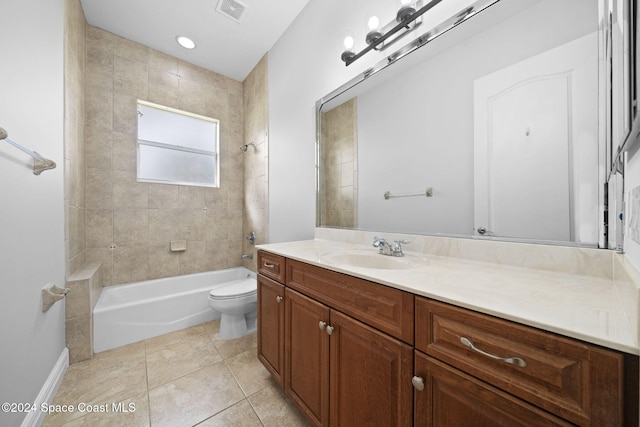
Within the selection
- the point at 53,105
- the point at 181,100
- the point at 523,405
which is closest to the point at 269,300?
the point at 523,405

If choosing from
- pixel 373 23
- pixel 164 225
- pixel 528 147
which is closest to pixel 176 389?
pixel 164 225

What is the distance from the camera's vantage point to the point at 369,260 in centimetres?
121

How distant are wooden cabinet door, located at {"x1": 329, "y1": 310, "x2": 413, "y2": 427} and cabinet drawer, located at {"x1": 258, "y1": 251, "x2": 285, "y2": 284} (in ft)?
1.40

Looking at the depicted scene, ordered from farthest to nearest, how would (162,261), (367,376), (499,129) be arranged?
(162,261) < (499,129) < (367,376)

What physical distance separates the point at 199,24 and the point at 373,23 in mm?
1728

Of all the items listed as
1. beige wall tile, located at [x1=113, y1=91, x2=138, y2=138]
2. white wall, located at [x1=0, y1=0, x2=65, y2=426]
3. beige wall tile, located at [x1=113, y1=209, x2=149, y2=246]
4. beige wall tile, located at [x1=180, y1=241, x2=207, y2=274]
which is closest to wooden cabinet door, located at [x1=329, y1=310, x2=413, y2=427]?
white wall, located at [x1=0, y1=0, x2=65, y2=426]

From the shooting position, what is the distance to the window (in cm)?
243

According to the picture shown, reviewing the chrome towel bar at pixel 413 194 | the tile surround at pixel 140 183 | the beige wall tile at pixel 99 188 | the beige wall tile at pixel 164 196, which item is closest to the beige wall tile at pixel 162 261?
the tile surround at pixel 140 183

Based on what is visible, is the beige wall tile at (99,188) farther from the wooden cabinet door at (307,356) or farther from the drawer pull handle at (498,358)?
the drawer pull handle at (498,358)

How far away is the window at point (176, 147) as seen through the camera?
2434 millimetres

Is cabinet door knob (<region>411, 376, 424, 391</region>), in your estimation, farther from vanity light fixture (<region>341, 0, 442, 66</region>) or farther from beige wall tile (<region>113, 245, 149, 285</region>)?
beige wall tile (<region>113, 245, 149, 285</region>)

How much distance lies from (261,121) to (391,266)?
2172 mm

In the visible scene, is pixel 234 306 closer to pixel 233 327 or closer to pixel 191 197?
pixel 233 327

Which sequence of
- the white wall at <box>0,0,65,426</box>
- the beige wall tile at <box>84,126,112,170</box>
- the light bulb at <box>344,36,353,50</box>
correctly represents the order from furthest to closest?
the beige wall tile at <box>84,126,112,170</box> < the light bulb at <box>344,36,353,50</box> < the white wall at <box>0,0,65,426</box>
